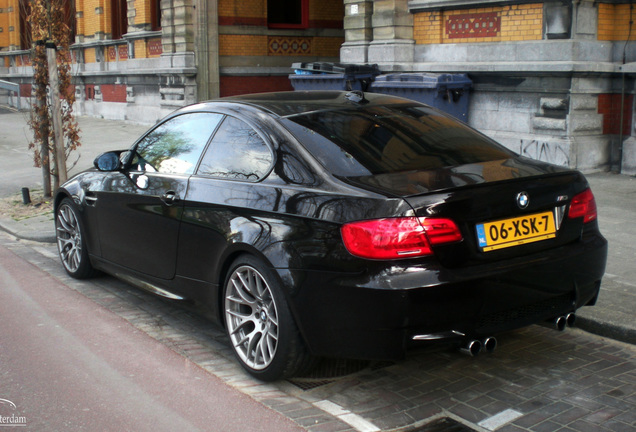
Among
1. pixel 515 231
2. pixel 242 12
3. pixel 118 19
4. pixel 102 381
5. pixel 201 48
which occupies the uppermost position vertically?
pixel 118 19

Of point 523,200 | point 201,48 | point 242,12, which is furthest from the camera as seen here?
point 242,12

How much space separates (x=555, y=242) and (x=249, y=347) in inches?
71.7

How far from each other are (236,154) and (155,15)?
1989cm

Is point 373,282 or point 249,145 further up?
point 249,145

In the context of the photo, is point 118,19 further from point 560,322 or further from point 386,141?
point 560,322

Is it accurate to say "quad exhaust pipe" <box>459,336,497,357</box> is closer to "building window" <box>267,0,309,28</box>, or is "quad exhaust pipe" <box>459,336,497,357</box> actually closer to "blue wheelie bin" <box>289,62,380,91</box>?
"blue wheelie bin" <box>289,62,380,91</box>

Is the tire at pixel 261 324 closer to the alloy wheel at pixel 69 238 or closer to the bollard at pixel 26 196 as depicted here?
the alloy wheel at pixel 69 238

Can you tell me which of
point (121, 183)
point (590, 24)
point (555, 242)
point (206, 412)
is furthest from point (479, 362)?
point (590, 24)

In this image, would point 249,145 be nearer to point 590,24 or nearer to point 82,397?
point 82,397

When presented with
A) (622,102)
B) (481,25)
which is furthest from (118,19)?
(622,102)

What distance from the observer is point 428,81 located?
39.6ft

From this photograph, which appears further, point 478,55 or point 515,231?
point 478,55

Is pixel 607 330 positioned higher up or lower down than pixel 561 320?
lower down

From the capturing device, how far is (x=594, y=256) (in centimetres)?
445
